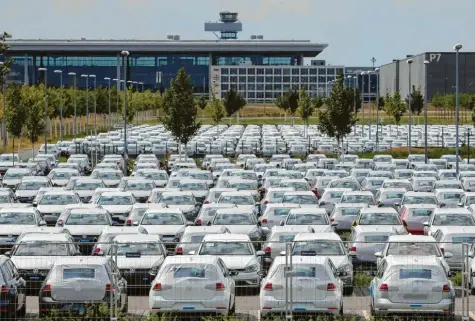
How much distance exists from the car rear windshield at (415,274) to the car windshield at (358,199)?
19924mm

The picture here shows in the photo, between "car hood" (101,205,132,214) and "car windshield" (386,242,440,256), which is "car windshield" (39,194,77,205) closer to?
"car hood" (101,205,132,214)

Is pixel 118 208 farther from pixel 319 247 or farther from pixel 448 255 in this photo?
pixel 448 255

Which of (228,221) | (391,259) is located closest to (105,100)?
(228,221)

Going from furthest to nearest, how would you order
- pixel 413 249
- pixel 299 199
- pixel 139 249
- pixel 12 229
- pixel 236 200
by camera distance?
pixel 236 200 → pixel 299 199 → pixel 12 229 → pixel 139 249 → pixel 413 249

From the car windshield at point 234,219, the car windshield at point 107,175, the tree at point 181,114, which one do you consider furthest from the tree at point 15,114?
the car windshield at point 234,219

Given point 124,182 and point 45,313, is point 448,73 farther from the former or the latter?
point 45,313

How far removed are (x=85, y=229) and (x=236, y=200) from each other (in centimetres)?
848

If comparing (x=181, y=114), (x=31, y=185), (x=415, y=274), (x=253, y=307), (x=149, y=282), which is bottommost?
(x=253, y=307)

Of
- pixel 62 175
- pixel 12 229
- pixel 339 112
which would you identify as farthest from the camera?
pixel 339 112

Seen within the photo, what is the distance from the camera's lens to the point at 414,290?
19734 millimetres

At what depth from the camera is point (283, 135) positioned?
10650 centimetres

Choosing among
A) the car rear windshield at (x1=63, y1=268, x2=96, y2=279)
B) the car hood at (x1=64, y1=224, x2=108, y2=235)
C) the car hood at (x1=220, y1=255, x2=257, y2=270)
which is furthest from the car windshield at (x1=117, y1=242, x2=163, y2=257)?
the car hood at (x1=64, y1=224, x2=108, y2=235)

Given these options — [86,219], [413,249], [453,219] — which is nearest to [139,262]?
[413,249]

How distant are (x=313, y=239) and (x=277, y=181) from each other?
24542 mm
